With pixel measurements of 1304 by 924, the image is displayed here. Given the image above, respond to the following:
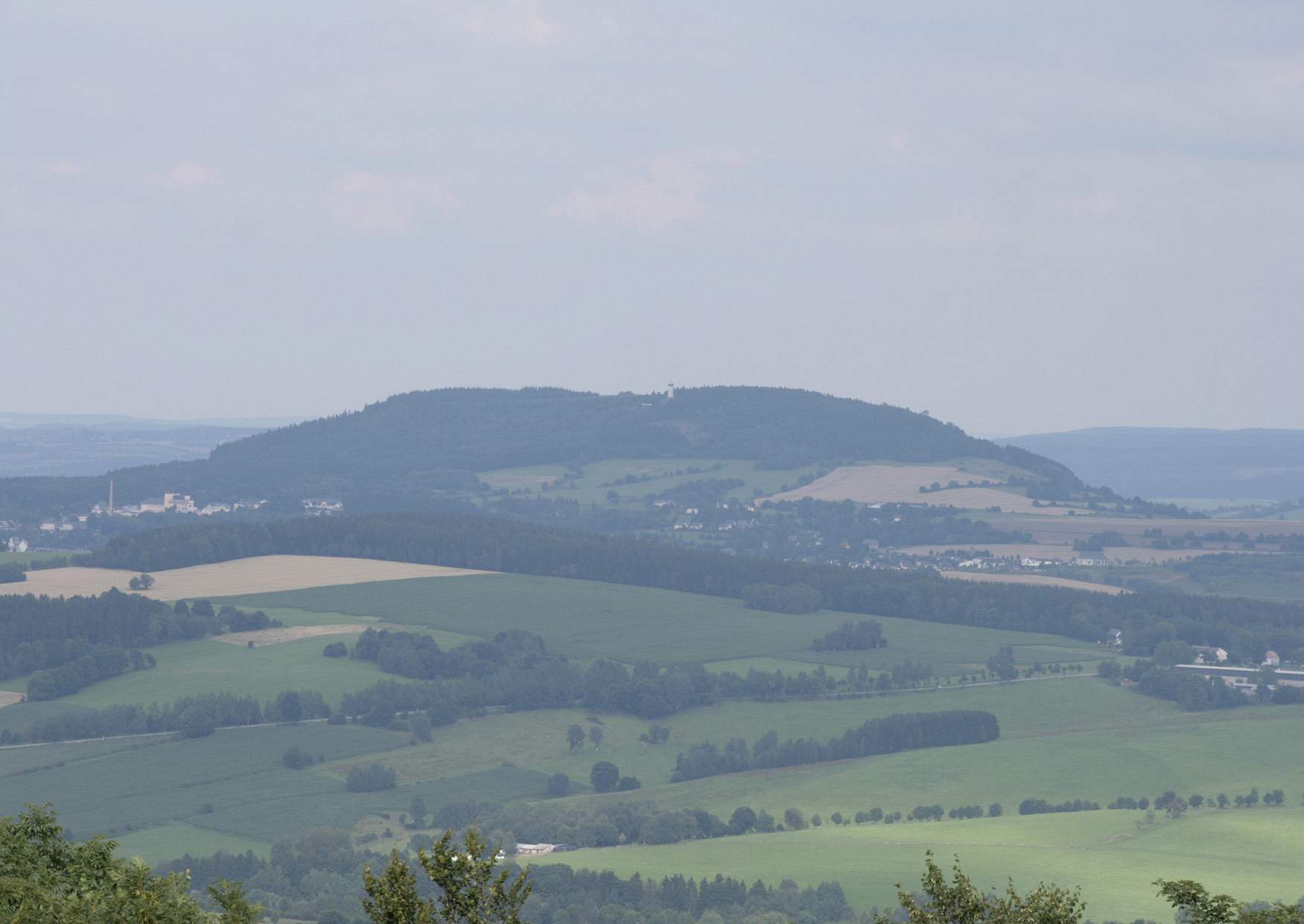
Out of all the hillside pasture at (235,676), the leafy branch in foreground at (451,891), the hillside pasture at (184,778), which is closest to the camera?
the leafy branch in foreground at (451,891)

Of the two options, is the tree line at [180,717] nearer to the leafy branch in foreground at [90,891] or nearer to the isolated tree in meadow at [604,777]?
the isolated tree in meadow at [604,777]

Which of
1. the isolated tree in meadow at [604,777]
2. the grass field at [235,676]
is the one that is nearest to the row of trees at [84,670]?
the grass field at [235,676]

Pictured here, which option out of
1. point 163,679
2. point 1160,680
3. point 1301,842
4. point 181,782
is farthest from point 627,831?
point 1160,680

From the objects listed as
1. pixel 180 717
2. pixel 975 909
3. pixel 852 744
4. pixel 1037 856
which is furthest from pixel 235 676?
pixel 975 909

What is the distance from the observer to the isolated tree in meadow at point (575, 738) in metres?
175

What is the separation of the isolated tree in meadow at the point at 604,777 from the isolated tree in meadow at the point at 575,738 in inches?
400

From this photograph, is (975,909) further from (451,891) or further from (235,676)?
(235,676)

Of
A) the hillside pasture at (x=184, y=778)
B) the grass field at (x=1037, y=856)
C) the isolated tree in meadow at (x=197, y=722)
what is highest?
the isolated tree in meadow at (x=197, y=722)

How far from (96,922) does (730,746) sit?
456 ft

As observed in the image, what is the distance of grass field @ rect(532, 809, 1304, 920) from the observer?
383 ft

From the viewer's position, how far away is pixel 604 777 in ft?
531

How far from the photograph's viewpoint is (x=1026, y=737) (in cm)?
17438

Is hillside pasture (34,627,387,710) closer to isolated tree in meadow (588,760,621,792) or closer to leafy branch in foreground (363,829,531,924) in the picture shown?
isolated tree in meadow (588,760,621,792)

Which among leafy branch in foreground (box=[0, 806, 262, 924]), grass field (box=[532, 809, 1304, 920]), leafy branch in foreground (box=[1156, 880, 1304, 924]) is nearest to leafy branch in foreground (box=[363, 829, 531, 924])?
leafy branch in foreground (box=[0, 806, 262, 924])
